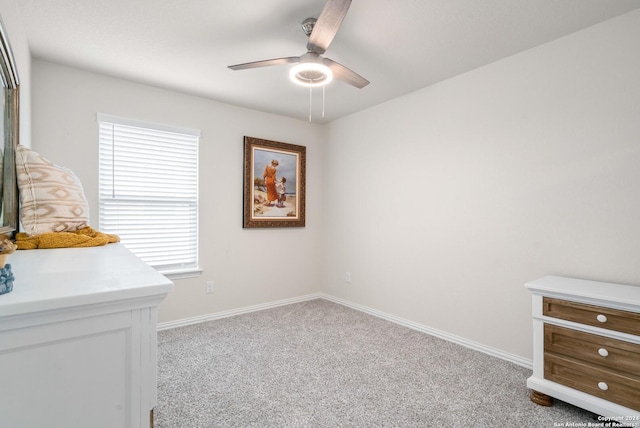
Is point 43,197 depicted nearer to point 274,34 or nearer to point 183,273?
point 274,34

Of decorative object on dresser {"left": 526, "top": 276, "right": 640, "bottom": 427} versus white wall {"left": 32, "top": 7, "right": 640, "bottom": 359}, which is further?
white wall {"left": 32, "top": 7, "right": 640, "bottom": 359}

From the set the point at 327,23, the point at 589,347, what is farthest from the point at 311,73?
the point at 589,347

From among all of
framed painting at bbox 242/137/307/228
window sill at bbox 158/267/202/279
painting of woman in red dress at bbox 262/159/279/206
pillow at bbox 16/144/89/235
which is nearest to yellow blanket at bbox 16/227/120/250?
pillow at bbox 16/144/89/235

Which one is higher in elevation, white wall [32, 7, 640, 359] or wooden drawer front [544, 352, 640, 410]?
white wall [32, 7, 640, 359]

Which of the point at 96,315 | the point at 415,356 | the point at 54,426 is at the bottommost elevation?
the point at 415,356

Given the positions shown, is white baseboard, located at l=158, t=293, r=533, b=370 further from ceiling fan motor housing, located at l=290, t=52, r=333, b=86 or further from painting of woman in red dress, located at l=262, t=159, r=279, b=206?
ceiling fan motor housing, located at l=290, t=52, r=333, b=86

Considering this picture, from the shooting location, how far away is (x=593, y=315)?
5.95 ft

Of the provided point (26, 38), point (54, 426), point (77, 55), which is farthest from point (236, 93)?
point (54, 426)

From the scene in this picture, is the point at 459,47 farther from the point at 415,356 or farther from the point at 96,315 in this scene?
the point at 96,315

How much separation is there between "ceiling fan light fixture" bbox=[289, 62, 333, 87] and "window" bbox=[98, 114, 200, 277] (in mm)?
1626

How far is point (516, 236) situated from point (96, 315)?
2753 mm

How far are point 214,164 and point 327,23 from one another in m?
2.23

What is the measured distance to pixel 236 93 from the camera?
331 centimetres

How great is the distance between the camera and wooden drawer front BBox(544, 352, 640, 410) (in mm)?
1682
